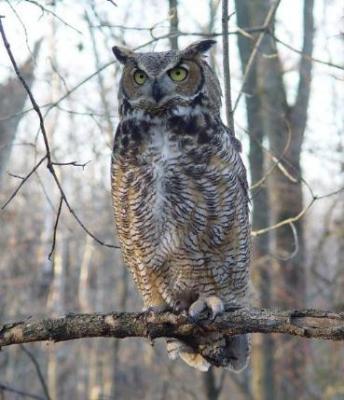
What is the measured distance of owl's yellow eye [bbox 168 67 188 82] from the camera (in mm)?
3152

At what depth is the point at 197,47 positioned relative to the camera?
3223mm

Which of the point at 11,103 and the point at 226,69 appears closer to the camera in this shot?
the point at 226,69

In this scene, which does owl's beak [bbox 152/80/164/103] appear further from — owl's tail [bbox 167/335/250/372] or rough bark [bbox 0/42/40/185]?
rough bark [bbox 0/42/40/185]

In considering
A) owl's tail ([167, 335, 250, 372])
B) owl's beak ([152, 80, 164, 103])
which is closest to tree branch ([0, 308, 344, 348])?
owl's tail ([167, 335, 250, 372])

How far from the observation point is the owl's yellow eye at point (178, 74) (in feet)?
10.3

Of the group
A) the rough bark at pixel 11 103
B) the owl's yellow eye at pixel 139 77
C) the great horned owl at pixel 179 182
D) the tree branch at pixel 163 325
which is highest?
the rough bark at pixel 11 103

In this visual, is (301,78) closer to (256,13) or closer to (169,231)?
(256,13)

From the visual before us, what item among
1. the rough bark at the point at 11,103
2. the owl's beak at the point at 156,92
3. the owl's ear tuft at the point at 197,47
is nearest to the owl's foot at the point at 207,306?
the owl's beak at the point at 156,92

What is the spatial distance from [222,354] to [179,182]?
1.12m

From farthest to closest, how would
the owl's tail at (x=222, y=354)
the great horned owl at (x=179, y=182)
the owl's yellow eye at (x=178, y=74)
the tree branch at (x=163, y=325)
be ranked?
the owl's tail at (x=222, y=354) → the owl's yellow eye at (x=178, y=74) → the great horned owl at (x=179, y=182) → the tree branch at (x=163, y=325)

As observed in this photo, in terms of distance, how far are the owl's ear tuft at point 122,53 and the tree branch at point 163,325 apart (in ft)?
4.30

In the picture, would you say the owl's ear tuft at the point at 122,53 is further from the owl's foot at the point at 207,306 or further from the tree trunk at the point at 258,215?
the tree trunk at the point at 258,215

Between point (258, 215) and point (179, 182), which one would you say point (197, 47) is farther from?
point (258, 215)

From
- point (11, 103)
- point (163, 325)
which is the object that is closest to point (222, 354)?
point (163, 325)
